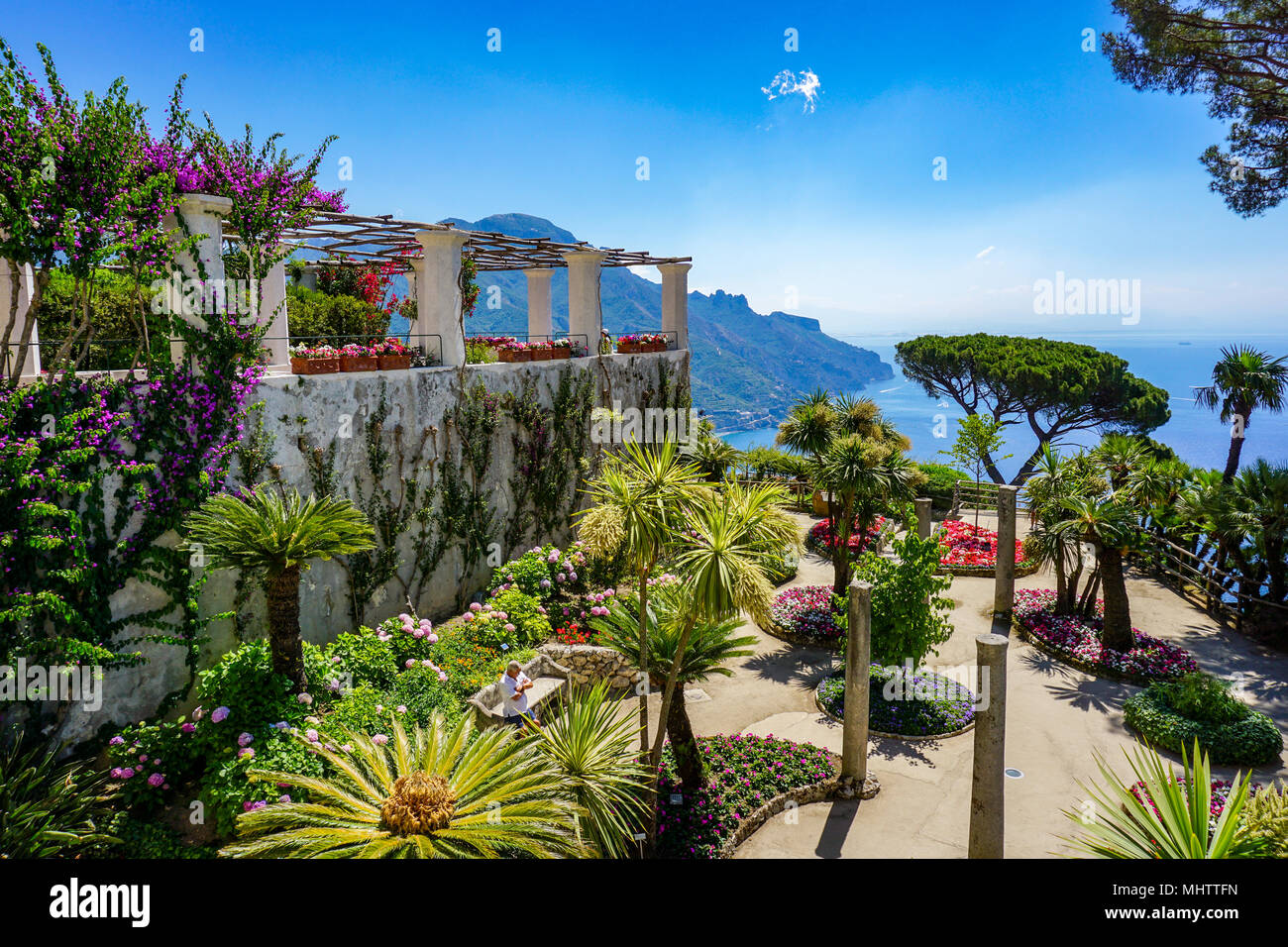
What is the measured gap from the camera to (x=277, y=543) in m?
9.02

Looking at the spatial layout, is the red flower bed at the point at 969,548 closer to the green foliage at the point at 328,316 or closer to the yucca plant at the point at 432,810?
the yucca plant at the point at 432,810

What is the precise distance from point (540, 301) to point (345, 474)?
36.2 feet

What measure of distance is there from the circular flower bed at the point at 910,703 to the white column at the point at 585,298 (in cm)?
1053

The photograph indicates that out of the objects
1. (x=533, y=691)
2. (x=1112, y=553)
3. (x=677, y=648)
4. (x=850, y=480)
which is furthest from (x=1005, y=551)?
(x=533, y=691)

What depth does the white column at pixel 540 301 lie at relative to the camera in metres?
21.6

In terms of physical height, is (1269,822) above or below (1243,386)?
below

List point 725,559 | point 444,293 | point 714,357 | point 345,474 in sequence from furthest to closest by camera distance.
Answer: point 714,357, point 444,293, point 345,474, point 725,559

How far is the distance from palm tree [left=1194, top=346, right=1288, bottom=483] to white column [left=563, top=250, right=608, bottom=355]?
51.7ft

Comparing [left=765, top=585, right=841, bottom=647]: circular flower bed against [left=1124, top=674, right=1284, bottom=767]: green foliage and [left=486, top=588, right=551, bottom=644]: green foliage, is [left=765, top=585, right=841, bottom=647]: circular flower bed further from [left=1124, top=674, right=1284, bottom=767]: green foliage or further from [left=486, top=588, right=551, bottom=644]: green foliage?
[left=1124, top=674, right=1284, bottom=767]: green foliage

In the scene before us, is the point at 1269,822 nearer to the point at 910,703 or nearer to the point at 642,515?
the point at 642,515

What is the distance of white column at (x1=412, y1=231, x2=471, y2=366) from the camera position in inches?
555

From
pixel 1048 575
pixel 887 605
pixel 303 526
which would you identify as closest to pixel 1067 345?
pixel 1048 575

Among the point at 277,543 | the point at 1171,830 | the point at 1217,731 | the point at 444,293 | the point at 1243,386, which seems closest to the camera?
the point at 1171,830

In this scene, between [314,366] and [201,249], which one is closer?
[201,249]
